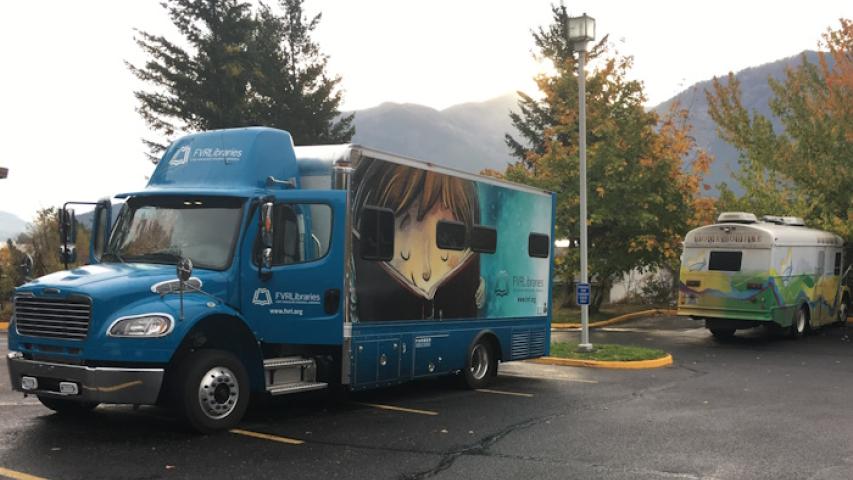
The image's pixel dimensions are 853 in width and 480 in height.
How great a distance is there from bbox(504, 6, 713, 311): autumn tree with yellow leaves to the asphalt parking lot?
13.6 metres

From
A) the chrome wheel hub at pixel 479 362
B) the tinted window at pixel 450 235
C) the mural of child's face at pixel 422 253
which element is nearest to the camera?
the mural of child's face at pixel 422 253

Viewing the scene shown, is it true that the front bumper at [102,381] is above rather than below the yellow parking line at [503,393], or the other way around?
above

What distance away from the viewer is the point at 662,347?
65.6ft

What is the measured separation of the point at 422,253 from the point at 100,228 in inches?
161

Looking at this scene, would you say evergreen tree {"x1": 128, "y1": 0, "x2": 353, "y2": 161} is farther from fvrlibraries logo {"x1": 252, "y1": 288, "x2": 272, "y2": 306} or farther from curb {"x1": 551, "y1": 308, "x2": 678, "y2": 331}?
fvrlibraries logo {"x1": 252, "y1": 288, "x2": 272, "y2": 306}

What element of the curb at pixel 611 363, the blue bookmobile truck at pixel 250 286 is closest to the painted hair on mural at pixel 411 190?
the blue bookmobile truck at pixel 250 286

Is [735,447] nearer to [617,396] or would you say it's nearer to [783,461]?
[783,461]

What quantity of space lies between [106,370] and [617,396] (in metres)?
7.19

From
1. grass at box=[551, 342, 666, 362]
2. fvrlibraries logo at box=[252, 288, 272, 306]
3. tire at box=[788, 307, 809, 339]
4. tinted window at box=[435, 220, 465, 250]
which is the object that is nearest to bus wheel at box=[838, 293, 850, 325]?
tire at box=[788, 307, 809, 339]

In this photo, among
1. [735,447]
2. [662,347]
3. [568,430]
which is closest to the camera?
[735,447]

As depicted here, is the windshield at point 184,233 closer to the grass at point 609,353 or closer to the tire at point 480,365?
the tire at point 480,365

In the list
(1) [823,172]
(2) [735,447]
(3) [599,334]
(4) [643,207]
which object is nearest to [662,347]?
(3) [599,334]

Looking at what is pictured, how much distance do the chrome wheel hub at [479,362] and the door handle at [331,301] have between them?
11.4ft

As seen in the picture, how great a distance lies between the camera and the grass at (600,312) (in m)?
27.8
